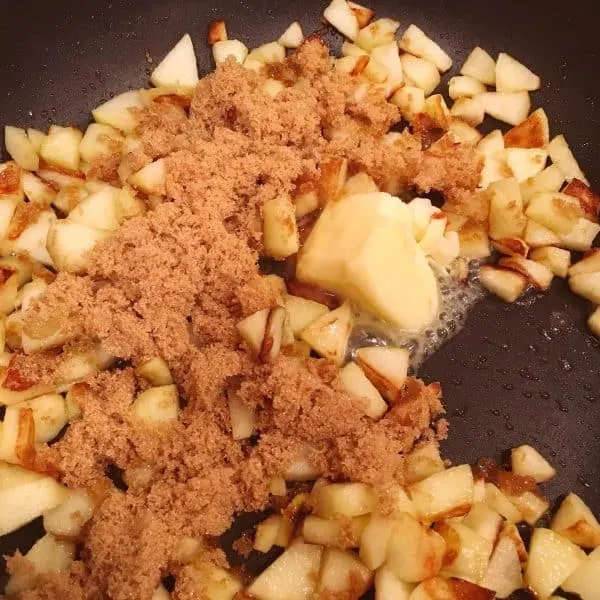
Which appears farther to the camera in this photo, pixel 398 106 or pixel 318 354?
pixel 398 106

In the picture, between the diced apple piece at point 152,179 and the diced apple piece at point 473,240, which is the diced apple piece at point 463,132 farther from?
the diced apple piece at point 152,179

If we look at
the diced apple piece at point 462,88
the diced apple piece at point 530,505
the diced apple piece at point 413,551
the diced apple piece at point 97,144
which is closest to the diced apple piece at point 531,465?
the diced apple piece at point 530,505

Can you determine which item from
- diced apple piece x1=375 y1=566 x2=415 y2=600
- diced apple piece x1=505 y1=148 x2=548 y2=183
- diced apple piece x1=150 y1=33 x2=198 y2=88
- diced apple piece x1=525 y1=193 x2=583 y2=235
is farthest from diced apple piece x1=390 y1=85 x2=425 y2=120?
diced apple piece x1=375 y1=566 x2=415 y2=600

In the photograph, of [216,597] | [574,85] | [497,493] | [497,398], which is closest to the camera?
[216,597]

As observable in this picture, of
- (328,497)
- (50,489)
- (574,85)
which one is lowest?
(50,489)

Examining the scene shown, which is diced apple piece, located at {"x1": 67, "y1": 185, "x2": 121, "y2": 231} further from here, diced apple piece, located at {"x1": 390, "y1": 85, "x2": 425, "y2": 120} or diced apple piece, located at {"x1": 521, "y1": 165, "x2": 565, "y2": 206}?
diced apple piece, located at {"x1": 521, "y1": 165, "x2": 565, "y2": 206}

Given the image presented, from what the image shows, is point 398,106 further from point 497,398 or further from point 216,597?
point 216,597

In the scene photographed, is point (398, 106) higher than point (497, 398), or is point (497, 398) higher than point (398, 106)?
point (398, 106)

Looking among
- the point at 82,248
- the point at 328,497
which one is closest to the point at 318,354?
the point at 328,497
